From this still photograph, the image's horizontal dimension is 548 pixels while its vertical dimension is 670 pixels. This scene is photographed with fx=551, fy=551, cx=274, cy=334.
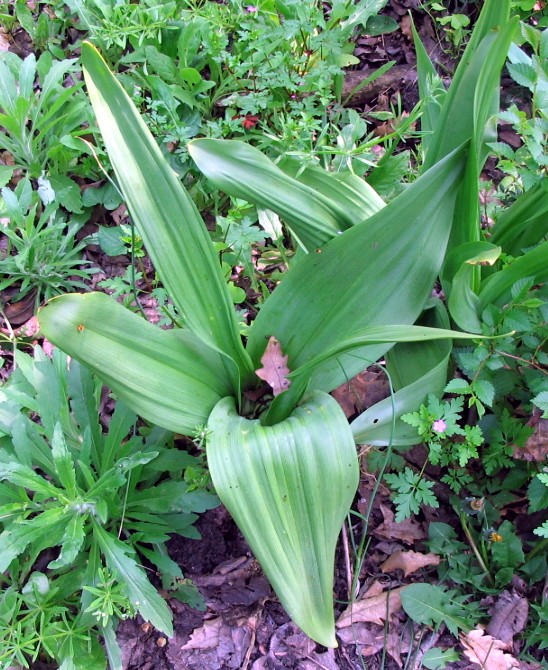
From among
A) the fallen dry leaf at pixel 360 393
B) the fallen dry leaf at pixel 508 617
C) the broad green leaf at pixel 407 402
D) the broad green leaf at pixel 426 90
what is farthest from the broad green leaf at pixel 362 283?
the fallen dry leaf at pixel 508 617

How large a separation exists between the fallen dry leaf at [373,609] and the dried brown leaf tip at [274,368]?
0.67 metres

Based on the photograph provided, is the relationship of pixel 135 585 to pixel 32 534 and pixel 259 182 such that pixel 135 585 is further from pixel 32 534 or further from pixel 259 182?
pixel 259 182

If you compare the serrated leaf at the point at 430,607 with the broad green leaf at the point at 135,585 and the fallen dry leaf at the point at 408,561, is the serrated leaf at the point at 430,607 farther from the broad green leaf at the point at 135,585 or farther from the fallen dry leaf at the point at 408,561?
the broad green leaf at the point at 135,585

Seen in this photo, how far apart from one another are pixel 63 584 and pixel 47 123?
64.2 inches

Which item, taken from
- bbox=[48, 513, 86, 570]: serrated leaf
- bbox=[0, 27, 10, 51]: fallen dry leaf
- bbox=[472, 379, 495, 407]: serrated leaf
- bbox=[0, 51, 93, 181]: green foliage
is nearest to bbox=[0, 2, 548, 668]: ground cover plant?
bbox=[472, 379, 495, 407]: serrated leaf

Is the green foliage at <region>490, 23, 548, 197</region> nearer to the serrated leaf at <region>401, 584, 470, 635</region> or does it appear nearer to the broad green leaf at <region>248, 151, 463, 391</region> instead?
the broad green leaf at <region>248, 151, 463, 391</region>

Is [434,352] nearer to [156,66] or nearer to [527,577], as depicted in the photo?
[527,577]

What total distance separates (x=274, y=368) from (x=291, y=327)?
0.12 metres

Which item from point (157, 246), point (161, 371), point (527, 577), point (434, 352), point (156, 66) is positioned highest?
point (156, 66)

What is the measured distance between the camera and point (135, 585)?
1.35m

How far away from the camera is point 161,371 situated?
1.29 meters

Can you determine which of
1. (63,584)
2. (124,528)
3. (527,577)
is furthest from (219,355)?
(527,577)

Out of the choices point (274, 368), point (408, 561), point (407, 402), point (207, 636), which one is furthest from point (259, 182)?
point (207, 636)

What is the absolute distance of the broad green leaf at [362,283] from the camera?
1291 millimetres
